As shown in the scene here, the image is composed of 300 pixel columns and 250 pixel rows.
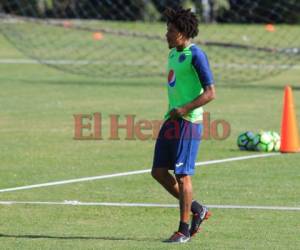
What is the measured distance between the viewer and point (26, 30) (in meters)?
36.1

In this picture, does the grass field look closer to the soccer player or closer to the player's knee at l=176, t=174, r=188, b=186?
the soccer player

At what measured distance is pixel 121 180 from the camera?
1229 cm

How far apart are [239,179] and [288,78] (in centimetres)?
1613

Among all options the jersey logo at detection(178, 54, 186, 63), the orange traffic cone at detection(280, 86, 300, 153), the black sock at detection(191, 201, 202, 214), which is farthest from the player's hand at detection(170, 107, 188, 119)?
the orange traffic cone at detection(280, 86, 300, 153)

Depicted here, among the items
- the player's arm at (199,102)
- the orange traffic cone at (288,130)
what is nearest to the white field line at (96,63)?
the orange traffic cone at (288,130)

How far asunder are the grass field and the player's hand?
1085mm

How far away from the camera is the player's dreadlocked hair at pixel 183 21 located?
8.85 m

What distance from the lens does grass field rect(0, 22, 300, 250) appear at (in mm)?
9086

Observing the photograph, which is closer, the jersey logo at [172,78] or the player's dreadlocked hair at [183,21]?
the player's dreadlocked hair at [183,21]

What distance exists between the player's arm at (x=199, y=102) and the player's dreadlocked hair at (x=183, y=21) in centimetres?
51

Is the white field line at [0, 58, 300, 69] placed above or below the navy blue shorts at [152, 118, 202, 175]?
below

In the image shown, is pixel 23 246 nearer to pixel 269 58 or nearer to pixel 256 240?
pixel 256 240

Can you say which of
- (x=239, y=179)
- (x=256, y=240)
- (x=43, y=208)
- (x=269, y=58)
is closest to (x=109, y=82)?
(x=269, y=58)

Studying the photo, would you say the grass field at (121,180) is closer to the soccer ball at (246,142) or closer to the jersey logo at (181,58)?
the soccer ball at (246,142)
